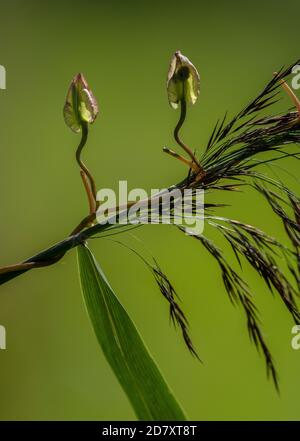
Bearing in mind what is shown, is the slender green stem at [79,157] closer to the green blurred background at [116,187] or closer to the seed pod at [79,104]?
the seed pod at [79,104]

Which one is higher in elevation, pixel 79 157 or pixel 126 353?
pixel 79 157

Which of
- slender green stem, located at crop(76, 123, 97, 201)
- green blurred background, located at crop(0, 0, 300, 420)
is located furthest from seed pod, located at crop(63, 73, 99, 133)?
green blurred background, located at crop(0, 0, 300, 420)

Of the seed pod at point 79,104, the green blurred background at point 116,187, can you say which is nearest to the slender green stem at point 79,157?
the seed pod at point 79,104

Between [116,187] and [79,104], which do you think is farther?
[116,187]

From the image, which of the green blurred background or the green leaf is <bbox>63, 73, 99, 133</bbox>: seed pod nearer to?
the green leaf

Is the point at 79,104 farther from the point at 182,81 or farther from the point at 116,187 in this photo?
the point at 116,187

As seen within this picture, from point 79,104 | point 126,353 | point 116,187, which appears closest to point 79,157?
point 79,104
